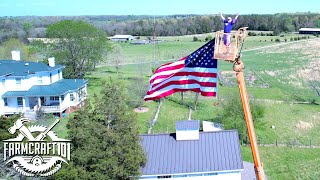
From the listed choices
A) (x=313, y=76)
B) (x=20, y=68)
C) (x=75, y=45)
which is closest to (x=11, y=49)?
(x=75, y=45)

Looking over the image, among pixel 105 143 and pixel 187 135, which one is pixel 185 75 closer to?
pixel 105 143

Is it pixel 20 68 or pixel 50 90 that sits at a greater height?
pixel 20 68

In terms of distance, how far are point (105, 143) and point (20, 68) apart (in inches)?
1019

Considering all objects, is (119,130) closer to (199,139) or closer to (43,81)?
(199,139)

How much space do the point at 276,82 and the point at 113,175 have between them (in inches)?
1763

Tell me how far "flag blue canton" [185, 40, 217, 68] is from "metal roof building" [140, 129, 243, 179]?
1077cm

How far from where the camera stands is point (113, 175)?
17.0 m

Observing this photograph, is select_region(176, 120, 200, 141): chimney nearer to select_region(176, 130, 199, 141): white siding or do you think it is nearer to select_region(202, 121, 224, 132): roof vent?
select_region(176, 130, 199, 141): white siding

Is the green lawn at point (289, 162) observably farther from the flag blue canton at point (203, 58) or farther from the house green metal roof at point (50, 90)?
the house green metal roof at point (50, 90)

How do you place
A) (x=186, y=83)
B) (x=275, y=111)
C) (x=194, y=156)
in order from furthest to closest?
(x=275, y=111)
(x=194, y=156)
(x=186, y=83)

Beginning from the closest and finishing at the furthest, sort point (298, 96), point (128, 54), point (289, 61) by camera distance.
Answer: point (298, 96)
point (289, 61)
point (128, 54)

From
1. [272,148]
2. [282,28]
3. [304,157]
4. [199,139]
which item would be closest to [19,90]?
[199,139]

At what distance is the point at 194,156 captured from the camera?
2225 cm

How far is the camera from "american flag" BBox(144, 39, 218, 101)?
11.9 m
